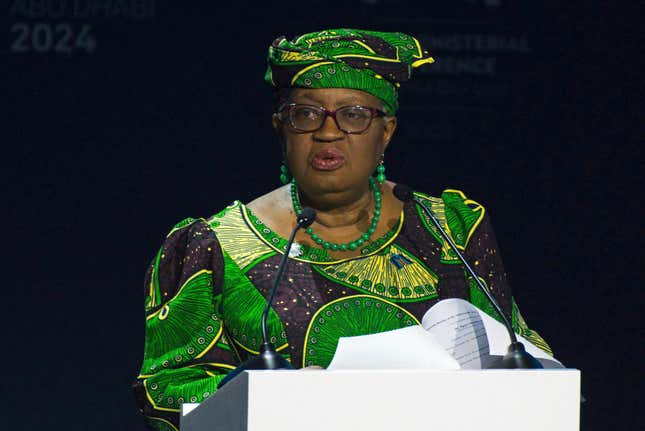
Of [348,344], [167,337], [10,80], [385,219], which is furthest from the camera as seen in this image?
[10,80]

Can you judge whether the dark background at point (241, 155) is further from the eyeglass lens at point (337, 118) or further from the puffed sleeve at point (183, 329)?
the eyeglass lens at point (337, 118)

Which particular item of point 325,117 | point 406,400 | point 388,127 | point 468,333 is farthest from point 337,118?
point 406,400

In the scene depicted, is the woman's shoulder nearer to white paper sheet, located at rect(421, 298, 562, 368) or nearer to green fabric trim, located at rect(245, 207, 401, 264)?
green fabric trim, located at rect(245, 207, 401, 264)

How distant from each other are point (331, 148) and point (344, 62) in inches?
7.2

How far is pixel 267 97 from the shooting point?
4.18m

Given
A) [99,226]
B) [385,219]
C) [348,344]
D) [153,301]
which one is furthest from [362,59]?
[99,226]

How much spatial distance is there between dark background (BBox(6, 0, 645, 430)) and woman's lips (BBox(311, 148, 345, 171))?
1.05m

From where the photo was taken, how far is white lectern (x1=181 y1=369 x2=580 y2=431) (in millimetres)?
2039

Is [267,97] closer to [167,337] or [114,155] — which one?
[114,155]

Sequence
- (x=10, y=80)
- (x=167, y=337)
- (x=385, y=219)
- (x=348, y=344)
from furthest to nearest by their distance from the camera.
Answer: (x=10, y=80) < (x=385, y=219) < (x=167, y=337) < (x=348, y=344)

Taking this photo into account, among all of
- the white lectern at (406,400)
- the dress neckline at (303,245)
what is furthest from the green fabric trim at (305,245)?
the white lectern at (406,400)

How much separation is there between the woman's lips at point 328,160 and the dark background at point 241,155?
105 cm

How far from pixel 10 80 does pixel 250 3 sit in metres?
0.70

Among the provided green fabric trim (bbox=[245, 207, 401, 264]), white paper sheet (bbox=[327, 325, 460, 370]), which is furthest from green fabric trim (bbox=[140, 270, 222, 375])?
white paper sheet (bbox=[327, 325, 460, 370])
